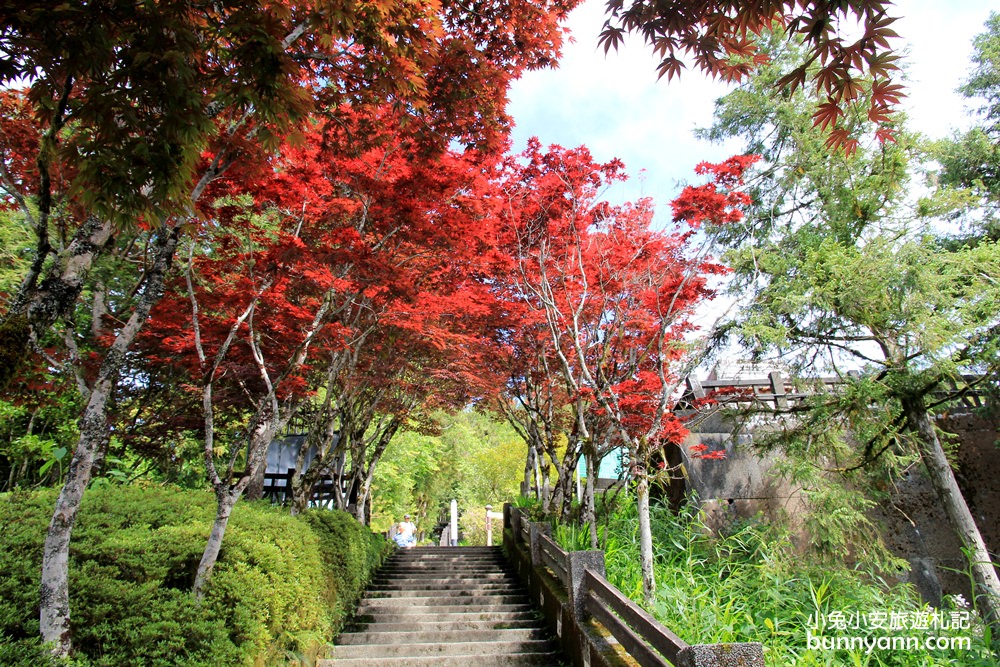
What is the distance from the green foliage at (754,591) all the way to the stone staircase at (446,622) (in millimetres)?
1447

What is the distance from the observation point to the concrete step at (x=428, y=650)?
5602 mm

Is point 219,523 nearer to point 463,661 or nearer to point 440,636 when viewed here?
point 463,661

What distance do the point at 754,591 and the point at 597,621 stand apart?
2894 mm

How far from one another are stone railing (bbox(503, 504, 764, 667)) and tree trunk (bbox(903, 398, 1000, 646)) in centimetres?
462

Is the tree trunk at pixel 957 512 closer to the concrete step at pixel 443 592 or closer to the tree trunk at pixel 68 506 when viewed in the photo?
the concrete step at pixel 443 592

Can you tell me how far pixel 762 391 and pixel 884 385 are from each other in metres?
2.45

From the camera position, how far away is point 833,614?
5.29m

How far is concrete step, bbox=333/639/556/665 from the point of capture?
221 inches

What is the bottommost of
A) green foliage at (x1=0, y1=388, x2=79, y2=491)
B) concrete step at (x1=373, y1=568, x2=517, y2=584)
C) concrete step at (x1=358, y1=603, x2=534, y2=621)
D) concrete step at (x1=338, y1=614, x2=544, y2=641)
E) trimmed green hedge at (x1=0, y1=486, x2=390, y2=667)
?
concrete step at (x1=338, y1=614, x2=544, y2=641)

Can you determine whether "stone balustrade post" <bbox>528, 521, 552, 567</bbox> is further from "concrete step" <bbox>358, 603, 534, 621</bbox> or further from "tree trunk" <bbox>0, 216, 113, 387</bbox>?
"tree trunk" <bbox>0, 216, 113, 387</bbox>

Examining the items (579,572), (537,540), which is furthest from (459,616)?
(579,572)

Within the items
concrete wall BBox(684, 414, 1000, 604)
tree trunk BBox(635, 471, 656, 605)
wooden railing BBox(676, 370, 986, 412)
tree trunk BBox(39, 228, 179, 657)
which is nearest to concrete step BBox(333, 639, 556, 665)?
tree trunk BBox(635, 471, 656, 605)

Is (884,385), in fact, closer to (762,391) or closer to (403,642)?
(762,391)

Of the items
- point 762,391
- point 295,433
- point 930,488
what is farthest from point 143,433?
point 930,488
